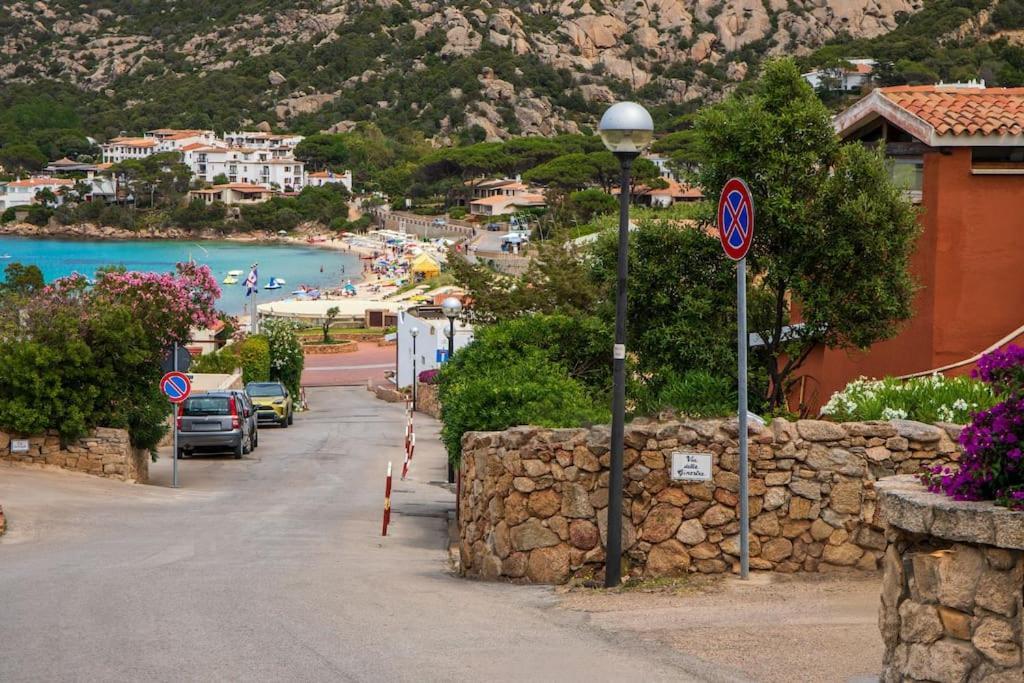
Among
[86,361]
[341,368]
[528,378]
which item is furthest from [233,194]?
[528,378]

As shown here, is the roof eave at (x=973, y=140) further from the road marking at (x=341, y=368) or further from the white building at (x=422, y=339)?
the road marking at (x=341, y=368)

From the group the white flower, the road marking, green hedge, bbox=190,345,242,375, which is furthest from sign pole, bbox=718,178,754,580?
the road marking

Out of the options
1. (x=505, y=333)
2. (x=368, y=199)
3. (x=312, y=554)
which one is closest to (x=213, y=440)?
(x=505, y=333)

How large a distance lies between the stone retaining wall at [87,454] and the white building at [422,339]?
2441 centimetres

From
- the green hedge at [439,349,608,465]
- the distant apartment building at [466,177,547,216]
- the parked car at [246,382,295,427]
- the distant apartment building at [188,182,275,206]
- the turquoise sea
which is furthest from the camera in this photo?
the distant apartment building at [188,182,275,206]

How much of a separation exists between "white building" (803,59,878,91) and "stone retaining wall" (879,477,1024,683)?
12819 centimetres

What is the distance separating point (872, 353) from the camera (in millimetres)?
18328

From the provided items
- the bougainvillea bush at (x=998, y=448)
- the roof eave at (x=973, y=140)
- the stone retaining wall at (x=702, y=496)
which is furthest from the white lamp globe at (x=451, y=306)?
the bougainvillea bush at (x=998, y=448)

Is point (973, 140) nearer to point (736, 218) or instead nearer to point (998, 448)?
point (736, 218)

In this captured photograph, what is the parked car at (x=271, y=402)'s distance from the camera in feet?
126

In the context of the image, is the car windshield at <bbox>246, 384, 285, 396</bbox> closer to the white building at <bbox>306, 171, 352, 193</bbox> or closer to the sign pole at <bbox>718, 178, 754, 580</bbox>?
the sign pole at <bbox>718, 178, 754, 580</bbox>

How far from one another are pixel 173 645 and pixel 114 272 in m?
18.8

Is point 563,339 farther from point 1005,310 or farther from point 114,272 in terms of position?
point 114,272

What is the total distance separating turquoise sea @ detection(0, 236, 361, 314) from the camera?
414 feet
